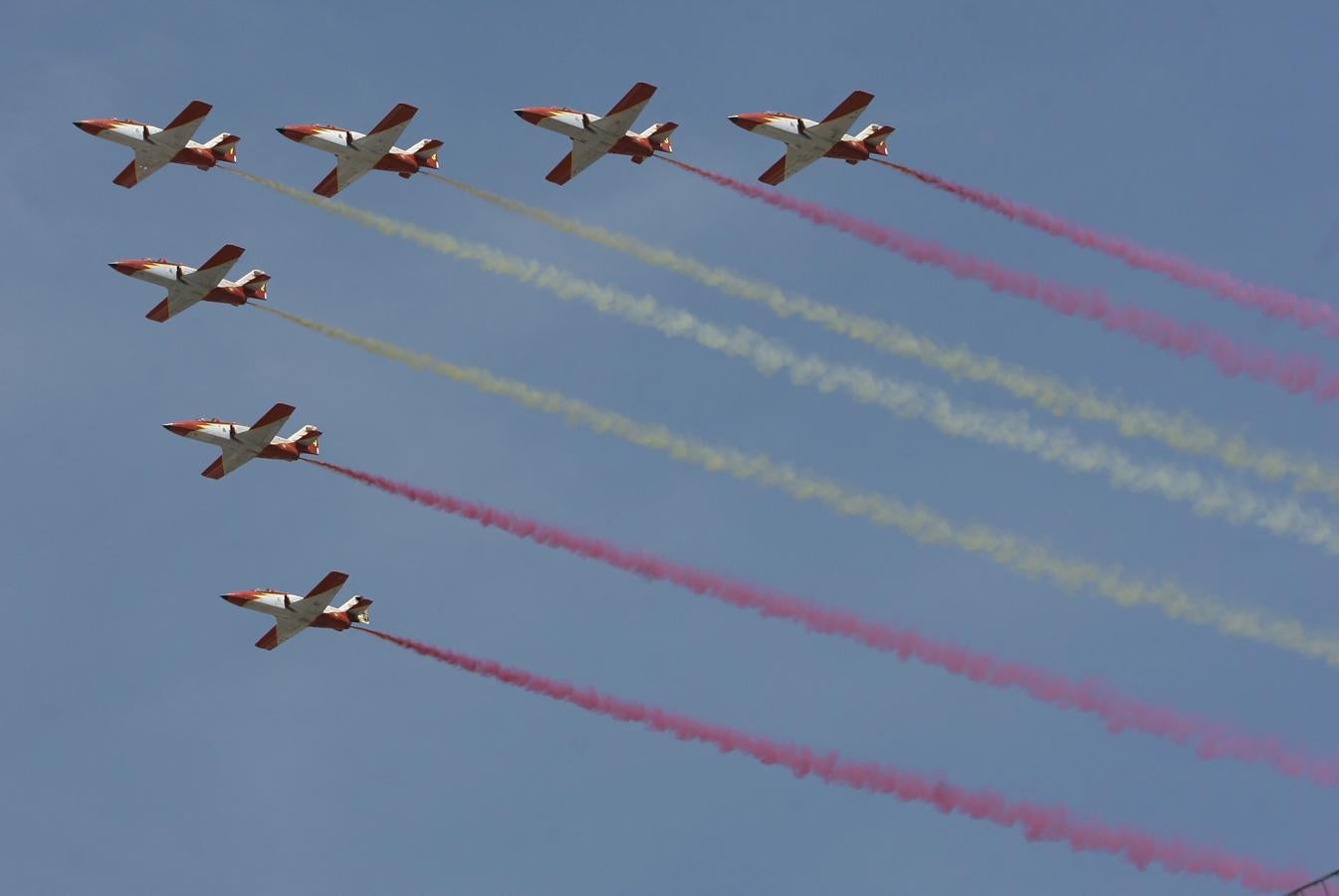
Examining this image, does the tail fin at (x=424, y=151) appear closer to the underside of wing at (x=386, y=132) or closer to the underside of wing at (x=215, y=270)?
the underside of wing at (x=386, y=132)

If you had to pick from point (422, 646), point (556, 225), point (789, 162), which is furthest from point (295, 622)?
point (789, 162)

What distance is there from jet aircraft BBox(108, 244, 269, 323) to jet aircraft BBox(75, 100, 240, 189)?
4523 millimetres

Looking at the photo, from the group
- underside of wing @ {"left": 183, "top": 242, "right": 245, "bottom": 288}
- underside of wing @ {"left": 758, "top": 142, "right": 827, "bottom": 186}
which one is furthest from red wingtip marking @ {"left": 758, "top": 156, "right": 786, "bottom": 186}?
underside of wing @ {"left": 183, "top": 242, "right": 245, "bottom": 288}

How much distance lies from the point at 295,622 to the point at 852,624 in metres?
25.8

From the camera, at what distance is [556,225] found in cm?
10194

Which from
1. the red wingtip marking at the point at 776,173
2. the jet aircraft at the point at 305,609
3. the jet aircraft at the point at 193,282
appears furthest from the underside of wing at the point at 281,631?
the red wingtip marking at the point at 776,173

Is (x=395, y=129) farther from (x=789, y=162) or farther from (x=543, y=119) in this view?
(x=789, y=162)

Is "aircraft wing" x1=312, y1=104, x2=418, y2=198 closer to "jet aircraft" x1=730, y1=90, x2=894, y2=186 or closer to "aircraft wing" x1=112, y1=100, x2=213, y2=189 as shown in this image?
"aircraft wing" x1=112, y1=100, x2=213, y2=189

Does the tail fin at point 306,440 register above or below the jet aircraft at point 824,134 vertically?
below

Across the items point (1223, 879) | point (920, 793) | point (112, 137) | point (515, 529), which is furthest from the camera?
point (112, 137)

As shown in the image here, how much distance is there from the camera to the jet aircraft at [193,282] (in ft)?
337

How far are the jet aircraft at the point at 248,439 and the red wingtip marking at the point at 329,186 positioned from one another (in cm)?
955

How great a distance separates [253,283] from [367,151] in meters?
8.12

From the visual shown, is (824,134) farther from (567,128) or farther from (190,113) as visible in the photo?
(190,113)
